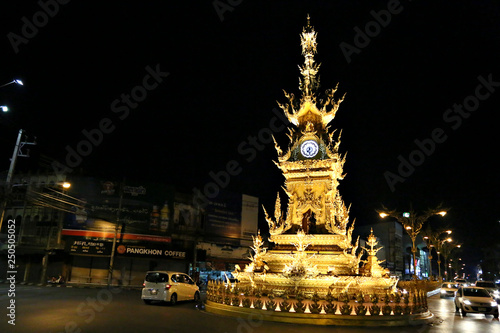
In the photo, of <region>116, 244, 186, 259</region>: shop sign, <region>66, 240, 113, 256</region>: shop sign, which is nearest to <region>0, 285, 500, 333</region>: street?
<region>116, 244, 186, 259</region>: shop sign

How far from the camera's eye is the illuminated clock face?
18.4m

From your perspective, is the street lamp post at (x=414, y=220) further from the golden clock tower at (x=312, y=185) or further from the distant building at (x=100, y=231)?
the distant building at (x=100, y=231)

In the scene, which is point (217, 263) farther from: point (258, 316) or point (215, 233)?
point (258, 316)

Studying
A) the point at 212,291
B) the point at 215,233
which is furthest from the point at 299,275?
the point at 215,233

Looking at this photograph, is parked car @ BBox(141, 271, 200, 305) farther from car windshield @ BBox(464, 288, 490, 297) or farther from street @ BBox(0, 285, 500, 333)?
car windshield @ BBox(464, 288, 490, 297)

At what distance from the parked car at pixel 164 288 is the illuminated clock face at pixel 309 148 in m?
9.68

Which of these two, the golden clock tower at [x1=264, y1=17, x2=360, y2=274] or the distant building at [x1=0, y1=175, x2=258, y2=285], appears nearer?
the golden clock tower at [x1=264, y1=17, x2=360, y2=274]

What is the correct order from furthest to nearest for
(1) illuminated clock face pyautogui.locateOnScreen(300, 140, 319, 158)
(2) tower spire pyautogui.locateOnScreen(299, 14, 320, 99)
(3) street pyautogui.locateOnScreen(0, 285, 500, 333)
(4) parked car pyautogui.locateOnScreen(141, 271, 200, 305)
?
(2) tower spire pyautogui.locateOnScreen(299, 14, 320, 99)
(1) illuminated clock face pyautogui.locateOnScreen(300, 140, 319, 158)
(4) parked car pyautogui.locateOnScreen(141, 271, 200, 305)
(3) street pyautogui.locateOnScreen(0, 285, 500, 333)

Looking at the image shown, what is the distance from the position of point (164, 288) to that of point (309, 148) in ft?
34.8

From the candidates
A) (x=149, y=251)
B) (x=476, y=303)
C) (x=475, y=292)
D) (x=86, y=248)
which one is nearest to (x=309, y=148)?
(x=476, y=303)

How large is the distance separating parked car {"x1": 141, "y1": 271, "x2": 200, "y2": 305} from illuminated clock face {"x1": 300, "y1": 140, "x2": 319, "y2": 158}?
9678mm

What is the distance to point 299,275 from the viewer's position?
1412cm

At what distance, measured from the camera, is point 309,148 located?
18.6 m

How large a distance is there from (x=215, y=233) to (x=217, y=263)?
3.80 meters
